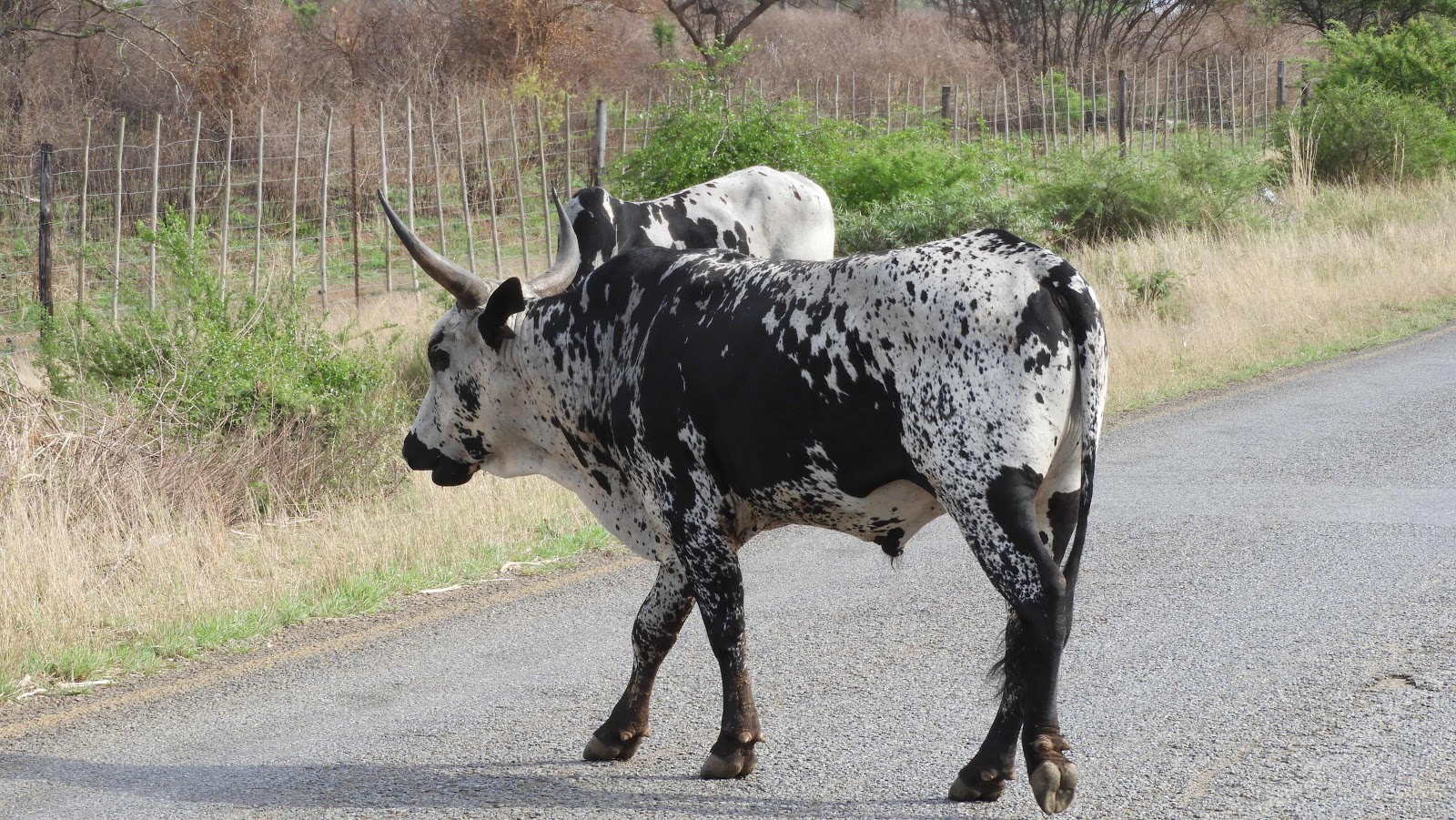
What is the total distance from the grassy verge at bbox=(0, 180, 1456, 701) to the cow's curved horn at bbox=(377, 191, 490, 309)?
1.94 m

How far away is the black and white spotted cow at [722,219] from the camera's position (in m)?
7.56

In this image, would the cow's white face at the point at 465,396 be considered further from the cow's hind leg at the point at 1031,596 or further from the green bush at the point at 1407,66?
the green bush at the point at 1407,66

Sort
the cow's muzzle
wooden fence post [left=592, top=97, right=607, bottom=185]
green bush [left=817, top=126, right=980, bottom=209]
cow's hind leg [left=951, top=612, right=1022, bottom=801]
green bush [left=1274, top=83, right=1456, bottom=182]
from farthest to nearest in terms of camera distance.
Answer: green bush [left=1274, top=83, right=1456, bottom=182]
wooden fence post [left=592, top=97, right=607, bottom=185]
green bush [left=817, top=126, right=980, bottom=209]
the cow's muzzle
cow's hind leg [left=951, top=612, right=1022, bottom=801]

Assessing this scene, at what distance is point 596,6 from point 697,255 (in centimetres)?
2602

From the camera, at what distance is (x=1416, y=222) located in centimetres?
1811

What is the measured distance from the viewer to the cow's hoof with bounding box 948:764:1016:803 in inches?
A: 168

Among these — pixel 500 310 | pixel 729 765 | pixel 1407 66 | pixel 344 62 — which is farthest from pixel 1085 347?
pixel 344 62

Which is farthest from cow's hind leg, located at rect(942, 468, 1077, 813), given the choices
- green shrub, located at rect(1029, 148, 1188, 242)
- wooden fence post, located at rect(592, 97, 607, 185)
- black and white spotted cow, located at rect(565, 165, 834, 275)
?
green shrub, located at rect(1029, 148, 1188, 242)

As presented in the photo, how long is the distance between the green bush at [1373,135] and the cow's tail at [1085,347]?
1902 cm

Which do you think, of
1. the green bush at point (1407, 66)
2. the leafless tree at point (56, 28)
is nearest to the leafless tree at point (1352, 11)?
the green bush at point (1407, 66)

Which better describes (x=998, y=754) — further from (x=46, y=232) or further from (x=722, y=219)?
(x=46, y=232)

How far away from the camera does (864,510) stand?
433 cm

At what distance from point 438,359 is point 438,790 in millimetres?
1488

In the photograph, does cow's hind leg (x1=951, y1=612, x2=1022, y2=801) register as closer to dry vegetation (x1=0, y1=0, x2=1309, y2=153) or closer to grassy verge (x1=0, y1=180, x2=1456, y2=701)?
grassy verge (x1=0, y1=180, x2=1456, y2=701)
